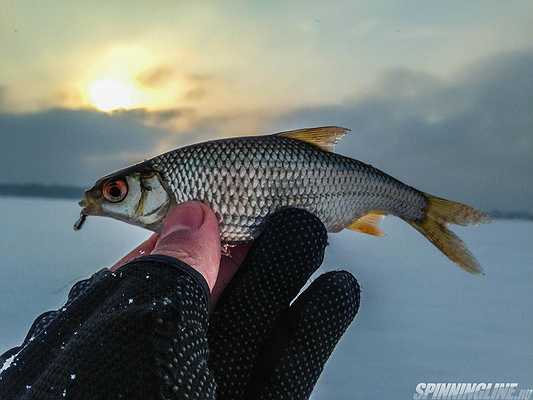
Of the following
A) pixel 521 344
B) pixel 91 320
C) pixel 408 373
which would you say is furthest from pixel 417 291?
pixel 91 320

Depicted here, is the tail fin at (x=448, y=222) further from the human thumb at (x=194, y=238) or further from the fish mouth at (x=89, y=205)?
the fish mouth at (x=89, y=205)

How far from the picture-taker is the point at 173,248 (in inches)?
50.4

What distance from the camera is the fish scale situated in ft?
4.98

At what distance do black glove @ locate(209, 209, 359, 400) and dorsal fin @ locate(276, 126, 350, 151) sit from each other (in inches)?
7.3

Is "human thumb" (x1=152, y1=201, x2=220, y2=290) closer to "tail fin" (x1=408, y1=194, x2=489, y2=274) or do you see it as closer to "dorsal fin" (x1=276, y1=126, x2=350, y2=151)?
"dorsal fin" (x1=276, y1=126, x2=350, y2=151)

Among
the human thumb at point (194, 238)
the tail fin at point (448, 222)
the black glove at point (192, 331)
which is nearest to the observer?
the black glove at point (192, 331)

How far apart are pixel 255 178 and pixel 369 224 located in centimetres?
40

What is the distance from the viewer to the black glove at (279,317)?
153cm

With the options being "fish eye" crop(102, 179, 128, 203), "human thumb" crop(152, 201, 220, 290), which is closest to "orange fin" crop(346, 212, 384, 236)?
"human thumb" crop(152, 201, 220, 290)

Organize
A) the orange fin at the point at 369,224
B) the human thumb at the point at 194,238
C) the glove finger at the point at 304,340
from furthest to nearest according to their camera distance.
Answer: the orange fin at the point at 369,224 → the glove finger at the point at 304,340 → the human thumb at the point at 194,238

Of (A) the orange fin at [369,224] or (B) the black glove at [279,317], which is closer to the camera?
(B) the black glove at [279,317]

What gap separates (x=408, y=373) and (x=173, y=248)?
1.56 m

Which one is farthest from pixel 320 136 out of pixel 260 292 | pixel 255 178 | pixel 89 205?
pixel 89 205

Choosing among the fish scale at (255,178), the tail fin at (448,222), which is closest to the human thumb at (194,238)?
the fish scale at (255,178)
